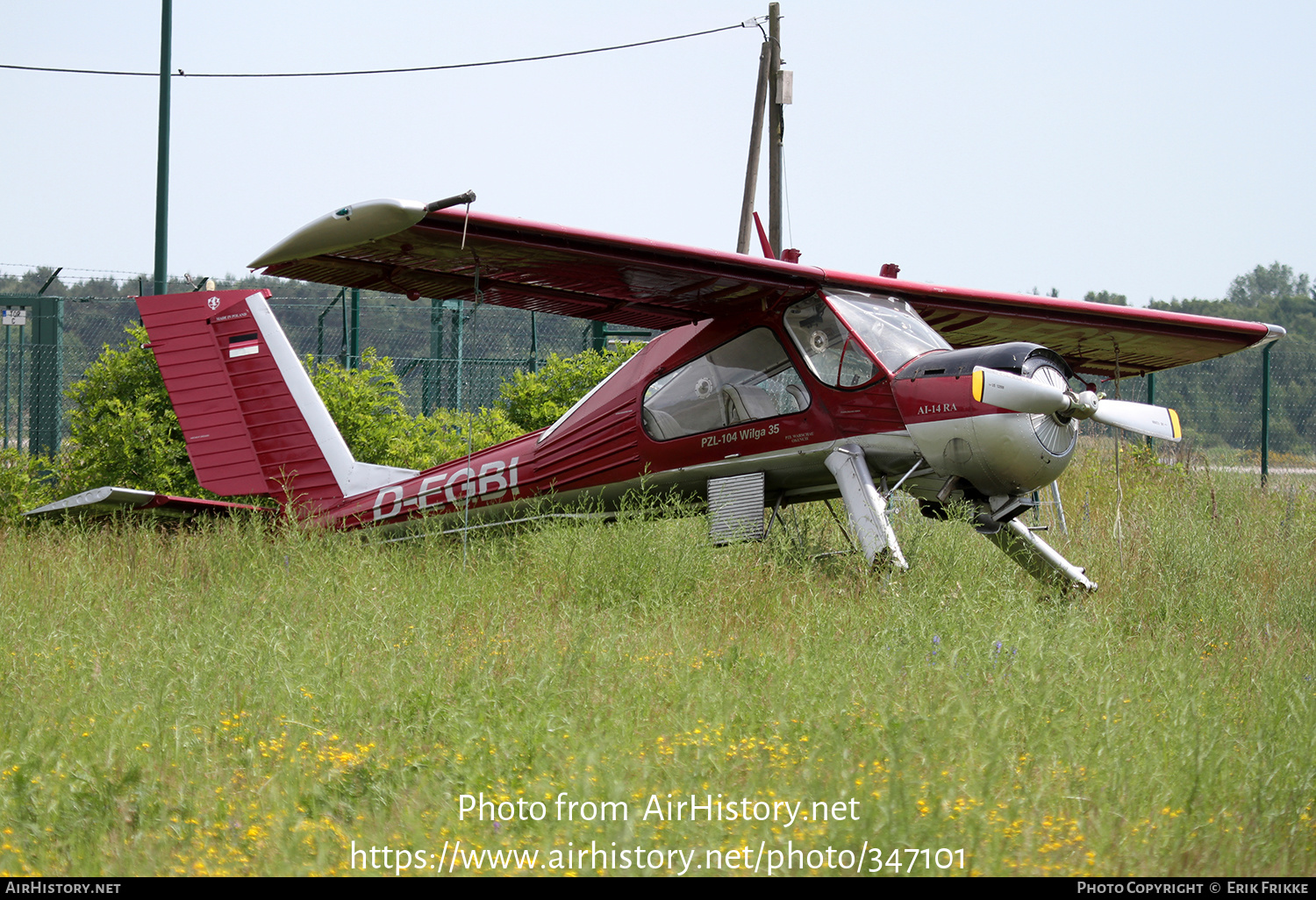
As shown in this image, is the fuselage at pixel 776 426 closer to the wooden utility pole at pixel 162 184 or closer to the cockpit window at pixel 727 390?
the cockpit window at pixel 727 390

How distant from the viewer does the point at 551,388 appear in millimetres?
13430

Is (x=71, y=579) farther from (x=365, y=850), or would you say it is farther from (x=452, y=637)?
(x=365, y=850)

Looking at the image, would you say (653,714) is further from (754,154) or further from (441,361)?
(754,154)

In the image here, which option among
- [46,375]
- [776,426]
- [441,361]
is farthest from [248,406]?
[46,375]

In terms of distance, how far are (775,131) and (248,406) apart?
968 centimetres

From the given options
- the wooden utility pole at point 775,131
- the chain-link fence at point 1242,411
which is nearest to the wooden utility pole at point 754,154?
the wooden utility pole at point 775,131

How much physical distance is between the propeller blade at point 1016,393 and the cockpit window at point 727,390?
1316 mm

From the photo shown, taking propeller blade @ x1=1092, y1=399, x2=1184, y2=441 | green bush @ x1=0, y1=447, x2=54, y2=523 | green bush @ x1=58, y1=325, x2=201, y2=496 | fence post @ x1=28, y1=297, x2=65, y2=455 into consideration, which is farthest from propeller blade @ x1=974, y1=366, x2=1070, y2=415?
fence post @ x1=28, y1=297, x2=65, y2=455

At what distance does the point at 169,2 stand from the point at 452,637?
1110 centimetres

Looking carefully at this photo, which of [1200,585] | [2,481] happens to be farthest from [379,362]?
[1200,585]

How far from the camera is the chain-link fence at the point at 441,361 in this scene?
1309 cm

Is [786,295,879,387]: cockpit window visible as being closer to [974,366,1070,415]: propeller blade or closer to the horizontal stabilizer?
[974,366,1070,415]: propeller blade

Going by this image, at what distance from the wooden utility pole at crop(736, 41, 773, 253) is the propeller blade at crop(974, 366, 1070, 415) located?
34.5ft

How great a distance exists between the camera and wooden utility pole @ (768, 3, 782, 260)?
615 inches
